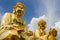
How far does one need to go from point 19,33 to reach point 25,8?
63.6 inches

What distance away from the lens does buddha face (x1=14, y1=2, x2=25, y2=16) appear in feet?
42.6

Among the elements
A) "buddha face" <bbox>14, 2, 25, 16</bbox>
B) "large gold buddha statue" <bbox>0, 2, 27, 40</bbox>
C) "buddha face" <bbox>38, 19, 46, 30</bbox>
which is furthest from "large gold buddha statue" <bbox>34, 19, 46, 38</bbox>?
"buddha face" <bbox>14, 2, 25, 16</bbox>

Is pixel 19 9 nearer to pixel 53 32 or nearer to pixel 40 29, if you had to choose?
pixel 40 29

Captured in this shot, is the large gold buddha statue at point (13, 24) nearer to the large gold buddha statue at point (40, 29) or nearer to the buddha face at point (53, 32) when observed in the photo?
the large gold buddha statue at point (40, 29)

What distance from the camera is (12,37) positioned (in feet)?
38.8

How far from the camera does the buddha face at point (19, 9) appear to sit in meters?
13.0

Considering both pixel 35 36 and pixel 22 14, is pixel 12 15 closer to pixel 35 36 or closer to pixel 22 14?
pixel 22 14

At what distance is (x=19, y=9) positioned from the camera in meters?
12.9

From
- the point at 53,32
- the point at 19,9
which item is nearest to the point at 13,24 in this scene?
the point at 19,9

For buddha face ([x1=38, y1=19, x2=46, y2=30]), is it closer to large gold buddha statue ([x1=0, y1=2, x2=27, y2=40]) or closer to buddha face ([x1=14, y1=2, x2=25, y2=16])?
large gold buddha statue ([x1=0, y1=2, x2=27, y2=40])

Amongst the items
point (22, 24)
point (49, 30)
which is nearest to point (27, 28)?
point (22, 24)

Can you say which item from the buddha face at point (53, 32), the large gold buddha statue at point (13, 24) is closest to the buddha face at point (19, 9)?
the large gold buddha statue at point (13, 24)

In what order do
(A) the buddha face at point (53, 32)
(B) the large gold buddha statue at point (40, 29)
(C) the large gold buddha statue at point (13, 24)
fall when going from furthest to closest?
(B) the large gold buddha statue at point (40, 29)
(A) the buddha face at point (53, 32)
(C) the large gold buddha statue at point (13, 24)

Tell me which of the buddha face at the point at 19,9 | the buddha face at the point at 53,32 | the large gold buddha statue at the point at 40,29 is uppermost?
the buddha face at the point at 19,9
